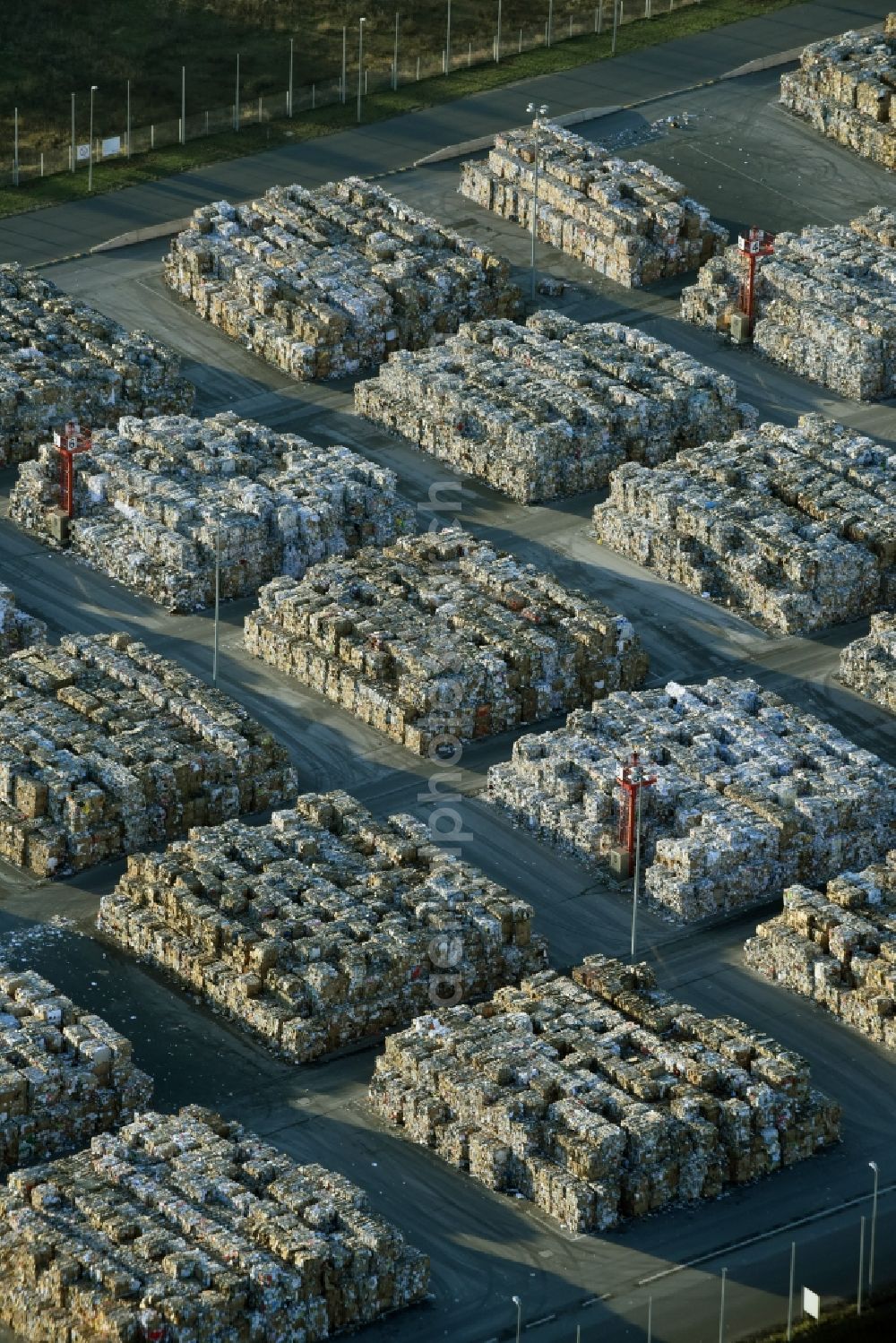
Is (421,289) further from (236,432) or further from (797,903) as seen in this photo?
(797,903)

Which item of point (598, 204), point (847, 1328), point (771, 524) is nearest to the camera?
point (847, 1328)

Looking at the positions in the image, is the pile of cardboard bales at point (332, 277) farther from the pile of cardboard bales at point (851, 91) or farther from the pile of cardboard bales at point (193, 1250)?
the pile of cardboard bales at point (193, 1250)

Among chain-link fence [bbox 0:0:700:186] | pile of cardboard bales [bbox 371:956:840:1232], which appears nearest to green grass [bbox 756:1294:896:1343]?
pile of cardboard bales [bbox 371:956:840:1232]

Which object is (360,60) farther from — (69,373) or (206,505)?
(206,505)

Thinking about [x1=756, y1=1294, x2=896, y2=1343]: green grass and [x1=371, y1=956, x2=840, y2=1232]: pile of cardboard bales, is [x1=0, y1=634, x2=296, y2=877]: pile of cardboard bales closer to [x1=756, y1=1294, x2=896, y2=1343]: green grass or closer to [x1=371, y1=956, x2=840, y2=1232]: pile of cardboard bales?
[x1=371, y1=956, x2=840, y2=1232]: pile of cardboard bales

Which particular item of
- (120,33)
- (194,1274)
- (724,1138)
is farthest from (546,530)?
(120,33)

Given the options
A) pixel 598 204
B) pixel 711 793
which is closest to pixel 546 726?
pixel 711 793
